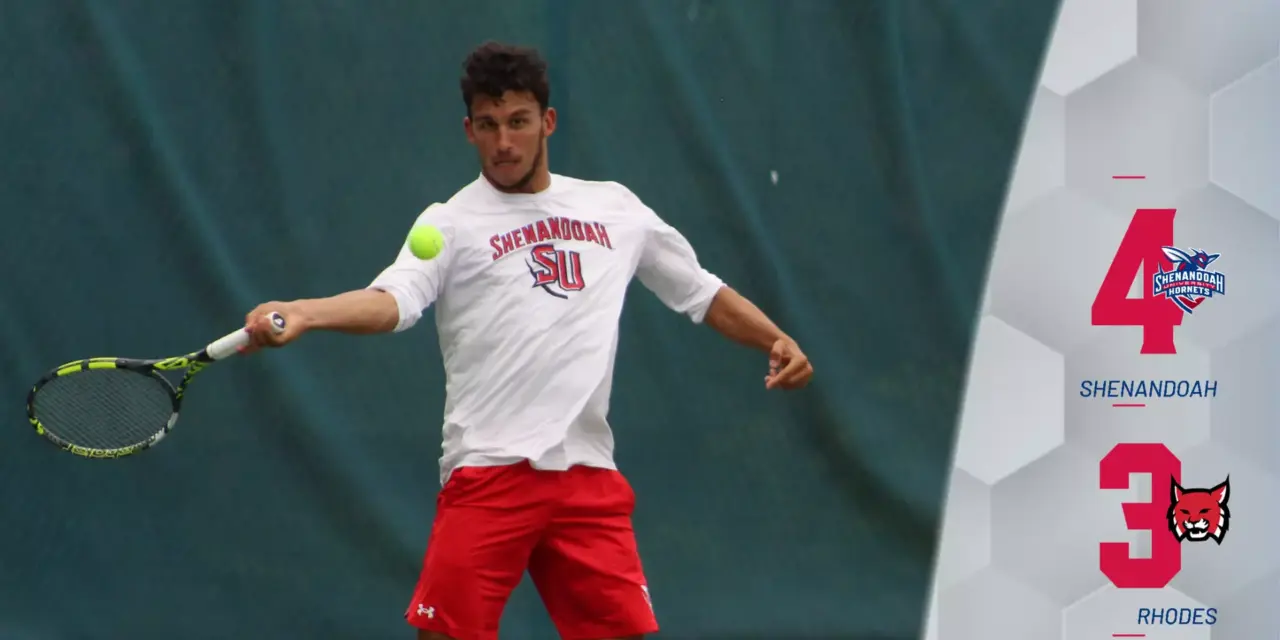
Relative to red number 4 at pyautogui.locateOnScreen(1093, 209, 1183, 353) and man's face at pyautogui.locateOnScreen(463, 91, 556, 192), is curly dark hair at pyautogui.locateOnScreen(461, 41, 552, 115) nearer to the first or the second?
man's face at pyautogui.locateOnScreen(463, 91, 556, 192)

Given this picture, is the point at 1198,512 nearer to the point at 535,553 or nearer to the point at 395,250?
the point at 535,553

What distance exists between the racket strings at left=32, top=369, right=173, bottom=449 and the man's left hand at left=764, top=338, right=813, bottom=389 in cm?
128

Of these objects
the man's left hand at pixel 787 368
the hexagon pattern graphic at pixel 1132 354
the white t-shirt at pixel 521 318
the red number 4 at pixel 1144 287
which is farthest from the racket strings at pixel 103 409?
the red number 4 at pixel 1144 287

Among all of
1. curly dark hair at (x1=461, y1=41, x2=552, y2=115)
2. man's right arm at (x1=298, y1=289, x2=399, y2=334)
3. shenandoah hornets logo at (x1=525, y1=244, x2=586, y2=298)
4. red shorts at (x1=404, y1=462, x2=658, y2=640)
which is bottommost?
red shorts at (x1=404, y1=462, x2=658, y2=640)

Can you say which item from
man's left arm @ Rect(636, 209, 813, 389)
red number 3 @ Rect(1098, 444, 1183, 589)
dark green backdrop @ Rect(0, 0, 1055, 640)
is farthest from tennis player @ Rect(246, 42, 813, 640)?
dark green backdrop @ Rect(0, 0, 1055, 640)

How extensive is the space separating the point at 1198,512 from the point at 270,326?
7.46ft

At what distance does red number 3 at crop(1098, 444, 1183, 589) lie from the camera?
380 centimetres

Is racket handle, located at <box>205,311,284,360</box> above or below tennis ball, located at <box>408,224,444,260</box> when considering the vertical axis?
below

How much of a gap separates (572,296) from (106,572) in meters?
2.00

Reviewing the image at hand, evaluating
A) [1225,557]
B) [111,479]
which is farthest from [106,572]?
[1225,557]

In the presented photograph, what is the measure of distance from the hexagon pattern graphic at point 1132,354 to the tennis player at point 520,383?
2.69 feet

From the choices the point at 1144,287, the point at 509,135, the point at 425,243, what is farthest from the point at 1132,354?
the point at 425,243

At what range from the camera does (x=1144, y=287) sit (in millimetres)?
3793

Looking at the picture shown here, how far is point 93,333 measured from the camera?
14.9 ft
